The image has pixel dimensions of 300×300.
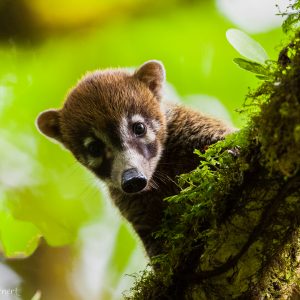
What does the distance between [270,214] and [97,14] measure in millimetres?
3534

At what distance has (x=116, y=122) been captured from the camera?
3322 mm

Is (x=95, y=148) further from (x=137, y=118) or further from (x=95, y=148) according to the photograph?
(x=137, y=118)

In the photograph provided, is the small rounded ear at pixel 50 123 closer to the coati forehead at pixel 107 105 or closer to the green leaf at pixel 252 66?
the coati forehead at pixel 107 105

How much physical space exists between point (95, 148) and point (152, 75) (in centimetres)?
75

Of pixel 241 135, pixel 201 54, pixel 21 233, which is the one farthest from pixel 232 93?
pixel 241 135

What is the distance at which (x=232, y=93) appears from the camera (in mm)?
4133

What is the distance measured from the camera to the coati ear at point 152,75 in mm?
3762

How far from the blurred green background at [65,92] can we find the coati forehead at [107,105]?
0.78 metres

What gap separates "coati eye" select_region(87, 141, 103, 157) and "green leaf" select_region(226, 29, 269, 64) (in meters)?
1.38

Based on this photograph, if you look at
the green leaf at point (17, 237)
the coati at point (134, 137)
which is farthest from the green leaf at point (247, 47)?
the green leaf at point (17, 237)

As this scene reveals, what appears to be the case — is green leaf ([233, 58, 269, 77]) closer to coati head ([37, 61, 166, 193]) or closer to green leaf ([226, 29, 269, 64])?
green leaf ([226, 29, 269, 64])

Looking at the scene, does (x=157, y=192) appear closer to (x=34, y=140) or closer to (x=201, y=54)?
(x=201, y=54)

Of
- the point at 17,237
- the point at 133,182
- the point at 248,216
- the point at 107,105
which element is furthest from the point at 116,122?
the point at 248,216

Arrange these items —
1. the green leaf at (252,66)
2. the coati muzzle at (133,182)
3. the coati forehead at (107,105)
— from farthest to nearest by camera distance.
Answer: the coati forehead at (107,105) → the coati muzzle at (133,182) → the green leaf at (252,66)
